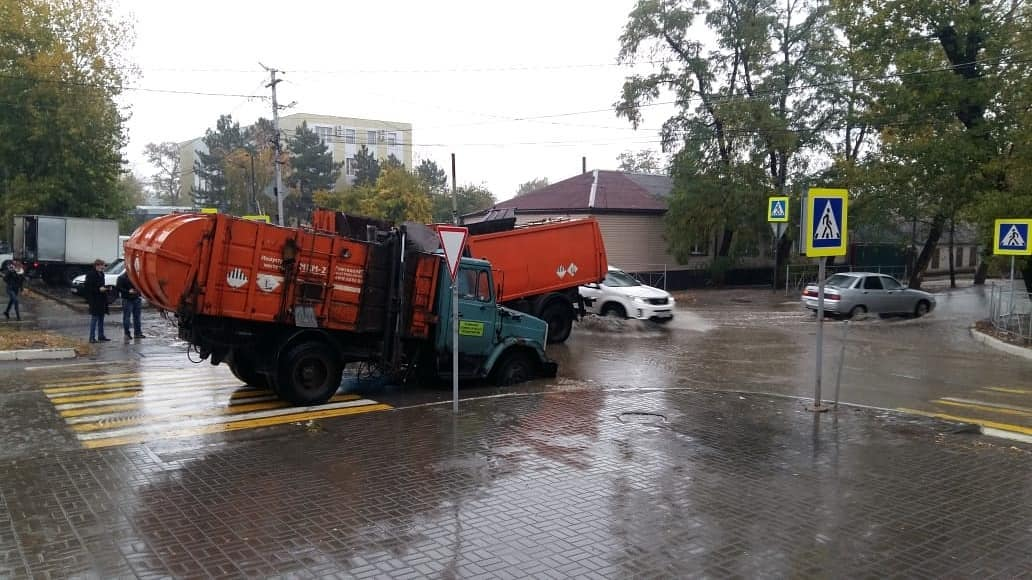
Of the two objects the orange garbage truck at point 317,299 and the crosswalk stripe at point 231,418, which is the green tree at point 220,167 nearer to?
the orange garbage truck at point 317,299

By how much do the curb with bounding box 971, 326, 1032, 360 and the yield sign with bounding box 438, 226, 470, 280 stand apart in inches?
568

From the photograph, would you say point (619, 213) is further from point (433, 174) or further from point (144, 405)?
point (433, 174)

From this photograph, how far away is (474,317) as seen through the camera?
39.7 feet

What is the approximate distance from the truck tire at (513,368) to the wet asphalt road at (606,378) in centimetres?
28

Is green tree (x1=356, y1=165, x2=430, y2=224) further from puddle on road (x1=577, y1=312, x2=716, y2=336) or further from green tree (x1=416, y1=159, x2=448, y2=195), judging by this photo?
puddle on road (x1=577, y1=312, x2=716, y2=336)

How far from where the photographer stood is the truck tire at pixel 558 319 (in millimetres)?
18922

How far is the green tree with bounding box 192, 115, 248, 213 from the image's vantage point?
219 ft

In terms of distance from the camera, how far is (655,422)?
9875 mm

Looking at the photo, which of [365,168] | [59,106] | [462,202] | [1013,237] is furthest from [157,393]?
[365,168]

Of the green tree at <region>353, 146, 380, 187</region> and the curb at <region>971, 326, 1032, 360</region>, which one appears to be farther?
the green tree at <region>353, 146, 380, 187</region>

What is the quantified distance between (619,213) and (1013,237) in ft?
68.2

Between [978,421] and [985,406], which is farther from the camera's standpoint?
[985,406]

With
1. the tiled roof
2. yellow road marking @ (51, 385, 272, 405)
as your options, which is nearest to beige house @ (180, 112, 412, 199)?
the tiled roof

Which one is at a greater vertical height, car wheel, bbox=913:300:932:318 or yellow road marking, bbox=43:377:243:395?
car wheel, bbox=913:300:932:318
